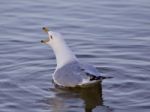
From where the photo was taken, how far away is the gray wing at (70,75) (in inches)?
432

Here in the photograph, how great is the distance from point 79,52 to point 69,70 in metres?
1.69

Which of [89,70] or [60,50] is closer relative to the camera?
[89,70]

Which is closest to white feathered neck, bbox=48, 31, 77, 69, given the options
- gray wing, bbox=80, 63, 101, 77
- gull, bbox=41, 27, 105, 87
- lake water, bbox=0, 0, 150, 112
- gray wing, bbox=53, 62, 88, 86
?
gull, bbox=41, 27, 105, 87

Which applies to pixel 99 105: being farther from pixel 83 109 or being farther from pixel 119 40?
pixel 119 40

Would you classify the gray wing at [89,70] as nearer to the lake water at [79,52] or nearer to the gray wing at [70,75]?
the gray wing at [70,75]

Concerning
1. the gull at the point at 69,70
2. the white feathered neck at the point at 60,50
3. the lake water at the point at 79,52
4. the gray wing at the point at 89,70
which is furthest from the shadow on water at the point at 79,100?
the white feathered neck at the point at 60,50

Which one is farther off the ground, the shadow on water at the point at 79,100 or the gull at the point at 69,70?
the gull at the point at 69,70

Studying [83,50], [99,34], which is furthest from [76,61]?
[99,34]

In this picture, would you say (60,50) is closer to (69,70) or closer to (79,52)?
(69,70)

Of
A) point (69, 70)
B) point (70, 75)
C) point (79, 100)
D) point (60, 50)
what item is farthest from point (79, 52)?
point (79, 100)

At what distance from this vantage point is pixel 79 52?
1291 cm

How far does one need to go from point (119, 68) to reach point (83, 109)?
1.94 meters

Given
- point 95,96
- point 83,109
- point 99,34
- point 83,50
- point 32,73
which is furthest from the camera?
point 99,34

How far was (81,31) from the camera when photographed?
14094 mm
